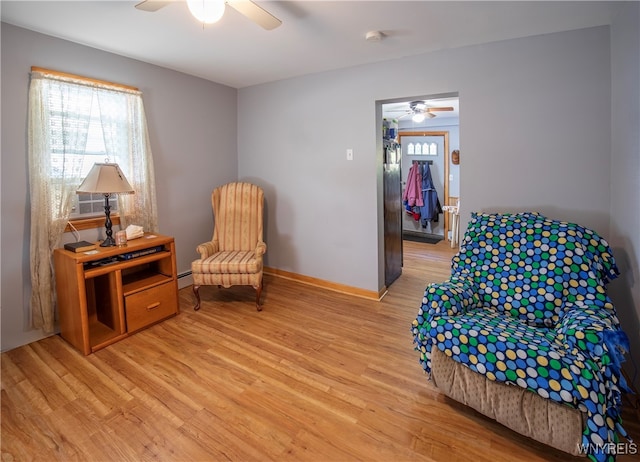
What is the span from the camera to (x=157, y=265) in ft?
10.1

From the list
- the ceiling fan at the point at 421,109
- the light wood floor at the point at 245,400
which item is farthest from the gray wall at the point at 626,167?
the ceiling fan at the point at 421,109

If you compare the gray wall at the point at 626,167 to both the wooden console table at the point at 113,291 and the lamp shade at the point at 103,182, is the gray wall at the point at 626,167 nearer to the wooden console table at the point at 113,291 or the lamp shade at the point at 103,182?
the wooden console table at the point at 113,291

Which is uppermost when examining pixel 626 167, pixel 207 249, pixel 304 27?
pixel 304 27

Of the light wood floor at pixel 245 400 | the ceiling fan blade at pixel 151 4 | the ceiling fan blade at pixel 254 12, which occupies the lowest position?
the light wood floor at pixel 245 400

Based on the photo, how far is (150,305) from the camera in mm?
2742

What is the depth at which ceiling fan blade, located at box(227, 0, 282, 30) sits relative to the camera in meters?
1.66

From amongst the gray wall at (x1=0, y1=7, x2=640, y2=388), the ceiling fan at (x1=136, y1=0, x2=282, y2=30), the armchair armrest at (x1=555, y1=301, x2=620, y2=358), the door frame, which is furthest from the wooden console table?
the door frame

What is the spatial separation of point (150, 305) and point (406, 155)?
214 inches

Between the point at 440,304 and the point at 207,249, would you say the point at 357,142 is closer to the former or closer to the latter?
the point at 207,249

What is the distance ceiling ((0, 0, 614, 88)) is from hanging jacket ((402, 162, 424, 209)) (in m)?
3.61

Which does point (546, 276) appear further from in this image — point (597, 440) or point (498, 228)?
point (597, 440)

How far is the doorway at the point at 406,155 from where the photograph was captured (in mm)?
3564

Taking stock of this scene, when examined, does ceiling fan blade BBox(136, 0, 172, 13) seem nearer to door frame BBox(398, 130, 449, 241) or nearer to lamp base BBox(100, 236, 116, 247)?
lamp base BBox(100, 236, 116, 247)

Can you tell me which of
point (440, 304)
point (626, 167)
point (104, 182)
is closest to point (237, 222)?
point (104, 182)
